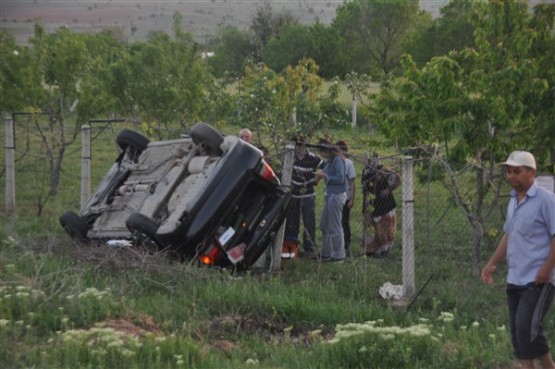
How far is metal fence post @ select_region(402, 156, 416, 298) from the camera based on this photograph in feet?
35.6

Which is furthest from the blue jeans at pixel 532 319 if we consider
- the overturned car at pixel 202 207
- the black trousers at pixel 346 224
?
the black trousers at pixel 346 224

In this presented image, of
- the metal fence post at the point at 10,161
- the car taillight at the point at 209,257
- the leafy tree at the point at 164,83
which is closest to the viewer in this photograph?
the car taillight at the point at 209,257

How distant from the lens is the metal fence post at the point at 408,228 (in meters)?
10.8

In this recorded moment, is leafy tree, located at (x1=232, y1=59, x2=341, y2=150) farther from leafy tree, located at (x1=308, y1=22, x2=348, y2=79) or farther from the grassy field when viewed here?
leafy tree, located at (x1=308, y1=22, x2=348, y2=79)

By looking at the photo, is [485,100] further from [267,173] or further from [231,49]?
[231,49]

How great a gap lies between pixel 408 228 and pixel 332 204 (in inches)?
104

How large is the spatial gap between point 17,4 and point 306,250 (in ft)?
26.5

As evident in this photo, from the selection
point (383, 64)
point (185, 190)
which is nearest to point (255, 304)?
point (185, 190)

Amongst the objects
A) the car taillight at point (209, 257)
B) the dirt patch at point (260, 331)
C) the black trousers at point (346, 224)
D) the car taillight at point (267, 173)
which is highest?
the car taillight at point (267, 173)

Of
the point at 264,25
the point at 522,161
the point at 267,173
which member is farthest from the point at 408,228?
the point at 264,25

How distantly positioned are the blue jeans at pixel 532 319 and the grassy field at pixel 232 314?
394 millimetres

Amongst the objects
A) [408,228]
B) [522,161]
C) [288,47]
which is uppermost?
[288,47]

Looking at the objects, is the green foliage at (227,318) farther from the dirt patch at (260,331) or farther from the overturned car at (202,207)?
the overturned car at (202,207)

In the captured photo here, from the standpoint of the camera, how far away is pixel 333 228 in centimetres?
1325
